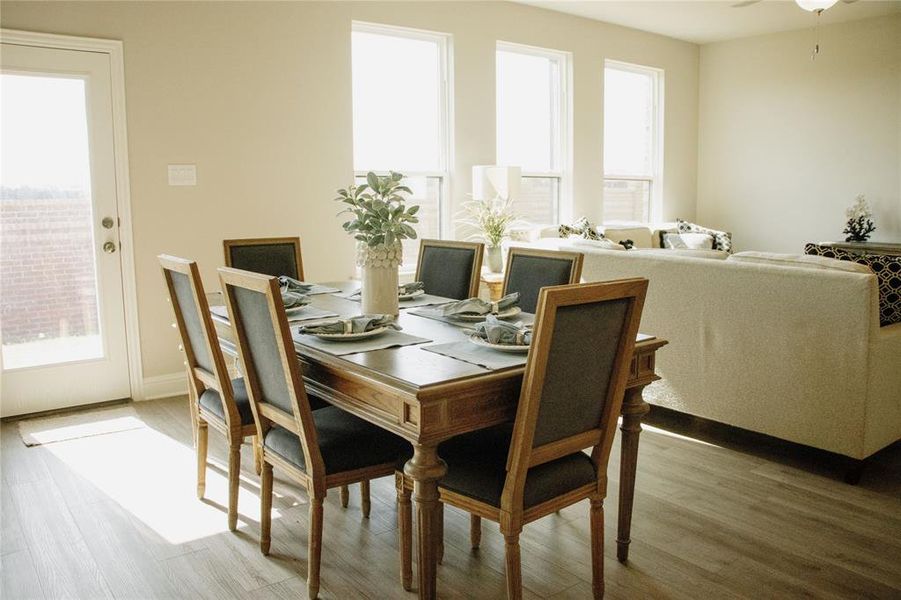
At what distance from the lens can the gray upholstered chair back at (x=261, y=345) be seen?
208cm

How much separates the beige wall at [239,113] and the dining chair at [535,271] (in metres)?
2.20

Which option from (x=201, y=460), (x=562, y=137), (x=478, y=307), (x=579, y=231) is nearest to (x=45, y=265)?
(x=201, y=460)

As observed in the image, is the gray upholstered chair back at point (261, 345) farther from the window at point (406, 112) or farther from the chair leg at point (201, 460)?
the window at point (406, 112)

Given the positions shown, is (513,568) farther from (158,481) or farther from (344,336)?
(158,481)

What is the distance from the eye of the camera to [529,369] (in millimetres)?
1768

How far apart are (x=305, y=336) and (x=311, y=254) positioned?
106 inches

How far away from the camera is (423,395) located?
173 centimetres

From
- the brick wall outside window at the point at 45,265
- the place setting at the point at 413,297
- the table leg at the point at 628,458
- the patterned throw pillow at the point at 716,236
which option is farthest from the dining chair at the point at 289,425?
the patterned throw pillow at the point at 716,236

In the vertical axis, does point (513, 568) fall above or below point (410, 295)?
below

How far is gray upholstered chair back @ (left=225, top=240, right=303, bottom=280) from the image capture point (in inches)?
141

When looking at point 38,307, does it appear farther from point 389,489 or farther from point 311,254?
point 389,489

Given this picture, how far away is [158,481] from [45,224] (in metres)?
1.76

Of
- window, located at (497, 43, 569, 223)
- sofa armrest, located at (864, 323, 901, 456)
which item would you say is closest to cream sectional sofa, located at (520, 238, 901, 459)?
sofa armrest, located at (864, 323, 901, 456)

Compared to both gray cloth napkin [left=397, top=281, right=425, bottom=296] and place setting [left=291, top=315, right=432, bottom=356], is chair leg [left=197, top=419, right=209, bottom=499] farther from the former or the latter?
gray cloth napkin [left=397, top=281, right=425, bottom=296]
